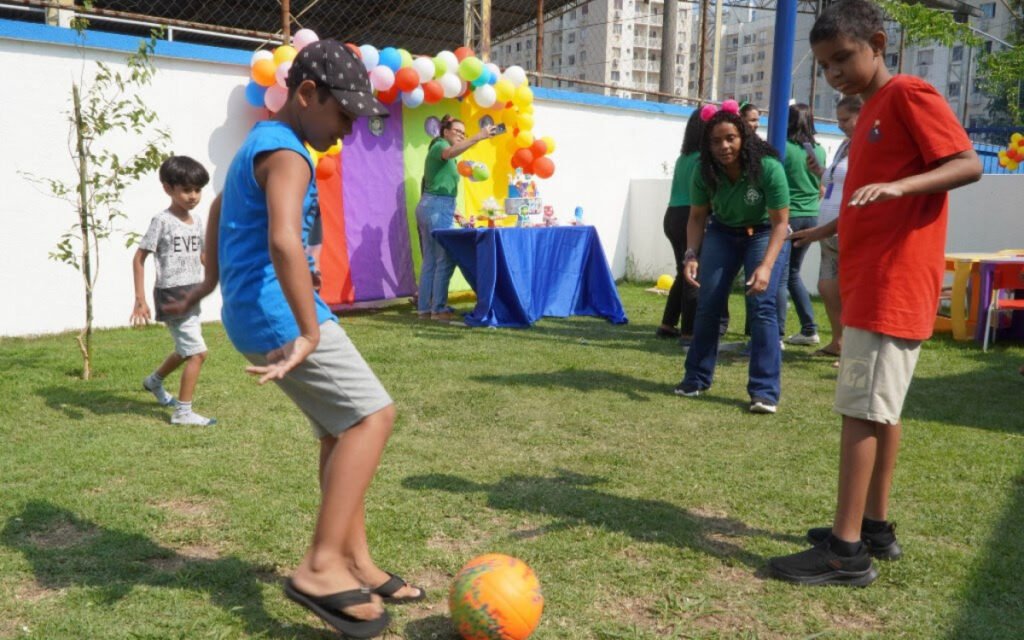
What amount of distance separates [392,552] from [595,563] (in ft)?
2.37

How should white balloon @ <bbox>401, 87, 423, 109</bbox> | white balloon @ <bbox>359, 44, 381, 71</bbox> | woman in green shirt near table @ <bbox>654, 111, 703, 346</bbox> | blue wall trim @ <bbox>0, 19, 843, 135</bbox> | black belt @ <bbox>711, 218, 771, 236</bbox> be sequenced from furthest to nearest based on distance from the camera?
white balloon @ <bbox>401, 87, 423, 109</bbox>, white balloon @ <bbox>359, 44, 381, 71</bbox>, woman in green shirt near table @ <bbox>654, 111, 703, 346</bbox>, blue wall trim @ <bbox>0, 19, 843, 135</bbox>, black belt @ <bbox>711, 218, 771, 236</bbox>

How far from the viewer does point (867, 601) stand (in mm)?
2879

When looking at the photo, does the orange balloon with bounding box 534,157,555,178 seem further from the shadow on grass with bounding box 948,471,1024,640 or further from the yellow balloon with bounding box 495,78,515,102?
the shadow on grass with bounding box 948,471,1024,640

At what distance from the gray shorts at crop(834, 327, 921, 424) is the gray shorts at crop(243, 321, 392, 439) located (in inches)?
60.7

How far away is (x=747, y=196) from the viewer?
5.27 m

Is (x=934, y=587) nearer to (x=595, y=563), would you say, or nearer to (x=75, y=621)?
(x=595, y=563)

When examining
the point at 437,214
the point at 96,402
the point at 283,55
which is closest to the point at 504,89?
the point at 437,214

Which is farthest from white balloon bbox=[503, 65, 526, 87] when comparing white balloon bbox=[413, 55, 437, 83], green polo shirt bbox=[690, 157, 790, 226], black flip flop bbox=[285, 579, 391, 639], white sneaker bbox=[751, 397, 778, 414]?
black flip flop bbox=[285, 579, 391, 639]

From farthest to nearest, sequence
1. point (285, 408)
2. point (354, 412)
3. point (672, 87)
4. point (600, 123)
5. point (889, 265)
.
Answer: point (672, 87), point (600, 123), point (285, 408), point (889, 265), point (354, 412)

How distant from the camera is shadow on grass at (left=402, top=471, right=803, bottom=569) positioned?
11.0 feet

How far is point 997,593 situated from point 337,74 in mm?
2647

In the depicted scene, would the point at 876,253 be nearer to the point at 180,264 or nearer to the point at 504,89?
the point at 180,264

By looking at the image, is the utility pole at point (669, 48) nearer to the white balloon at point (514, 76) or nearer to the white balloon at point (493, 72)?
the white balloon at point (514, 76)

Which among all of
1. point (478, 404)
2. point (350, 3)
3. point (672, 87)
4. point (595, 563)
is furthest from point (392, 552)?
point (350, 3)
